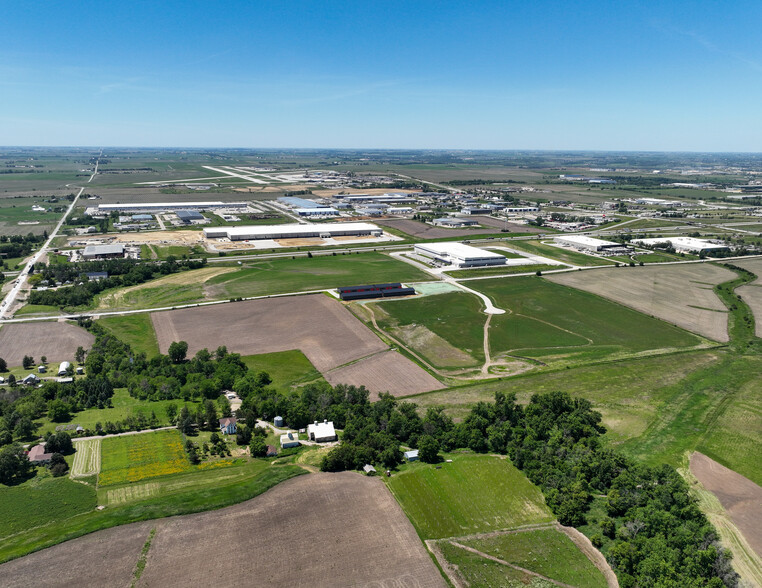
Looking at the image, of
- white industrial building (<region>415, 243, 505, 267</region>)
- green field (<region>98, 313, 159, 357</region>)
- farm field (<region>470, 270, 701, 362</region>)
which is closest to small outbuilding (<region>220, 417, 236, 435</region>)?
green field (<region>98, 313, 159, 357</region>)

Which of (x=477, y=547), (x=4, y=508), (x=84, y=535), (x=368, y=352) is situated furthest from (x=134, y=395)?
(x=477, y=547)

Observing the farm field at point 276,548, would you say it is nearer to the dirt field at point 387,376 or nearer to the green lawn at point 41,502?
the green lawn at point 41,502

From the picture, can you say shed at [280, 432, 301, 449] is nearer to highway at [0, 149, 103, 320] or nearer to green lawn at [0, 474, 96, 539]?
green lawn at [0, 474, 96, 539]

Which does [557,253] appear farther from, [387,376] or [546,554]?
[546,554]

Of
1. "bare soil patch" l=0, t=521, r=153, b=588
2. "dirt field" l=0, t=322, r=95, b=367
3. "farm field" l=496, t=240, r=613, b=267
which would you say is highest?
"farm field" l=496, t=240, r=613, b=267

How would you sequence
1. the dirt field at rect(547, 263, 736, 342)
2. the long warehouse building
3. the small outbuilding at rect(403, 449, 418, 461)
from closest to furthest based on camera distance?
the small outbuilding at rect(403, 449, 418, 461)
the dirt field at rect(547, 263, 736, 342)
the long warehouse building

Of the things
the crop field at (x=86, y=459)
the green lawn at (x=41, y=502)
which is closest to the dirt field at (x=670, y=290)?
the crop field at (x=86, y=459)
